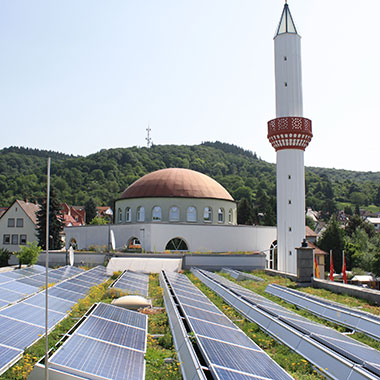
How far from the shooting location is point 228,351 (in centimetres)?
718

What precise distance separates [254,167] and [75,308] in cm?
14204

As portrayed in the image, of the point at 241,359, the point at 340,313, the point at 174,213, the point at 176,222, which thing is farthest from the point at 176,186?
the point at 241,359

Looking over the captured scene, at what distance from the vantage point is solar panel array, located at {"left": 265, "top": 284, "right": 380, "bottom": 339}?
10.2 meters

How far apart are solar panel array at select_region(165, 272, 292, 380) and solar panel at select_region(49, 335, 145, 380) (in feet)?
3.94

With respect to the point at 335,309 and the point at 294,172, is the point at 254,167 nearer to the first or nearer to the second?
the point at 294,172

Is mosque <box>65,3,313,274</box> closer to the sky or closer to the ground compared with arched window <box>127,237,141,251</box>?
closer to the sky

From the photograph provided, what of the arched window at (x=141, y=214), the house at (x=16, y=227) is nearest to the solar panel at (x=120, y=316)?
the arched window at (x=141, y=214)

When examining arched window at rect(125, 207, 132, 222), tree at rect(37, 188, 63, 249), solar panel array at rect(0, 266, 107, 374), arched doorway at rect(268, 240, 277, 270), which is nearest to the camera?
solar panel array at rect(0, 266, 107, 374)

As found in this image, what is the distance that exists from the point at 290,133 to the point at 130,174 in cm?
9027

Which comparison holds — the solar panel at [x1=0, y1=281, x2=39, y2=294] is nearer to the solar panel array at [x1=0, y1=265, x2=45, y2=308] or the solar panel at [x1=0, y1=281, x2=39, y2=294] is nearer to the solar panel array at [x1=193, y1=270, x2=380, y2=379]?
the solar panel array at [x1=0, y1=265, x2=45, y2=308]

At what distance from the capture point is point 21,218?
2345 inches

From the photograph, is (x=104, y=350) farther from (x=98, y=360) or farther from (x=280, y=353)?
(x=280, y=353)

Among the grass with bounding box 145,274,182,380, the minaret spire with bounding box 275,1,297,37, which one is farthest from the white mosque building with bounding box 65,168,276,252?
the grass with bounding box 145,274,182,380

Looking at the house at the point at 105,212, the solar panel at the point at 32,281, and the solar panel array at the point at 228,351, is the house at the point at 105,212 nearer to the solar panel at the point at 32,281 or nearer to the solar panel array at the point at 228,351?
the solar panel at the point at 32,281
